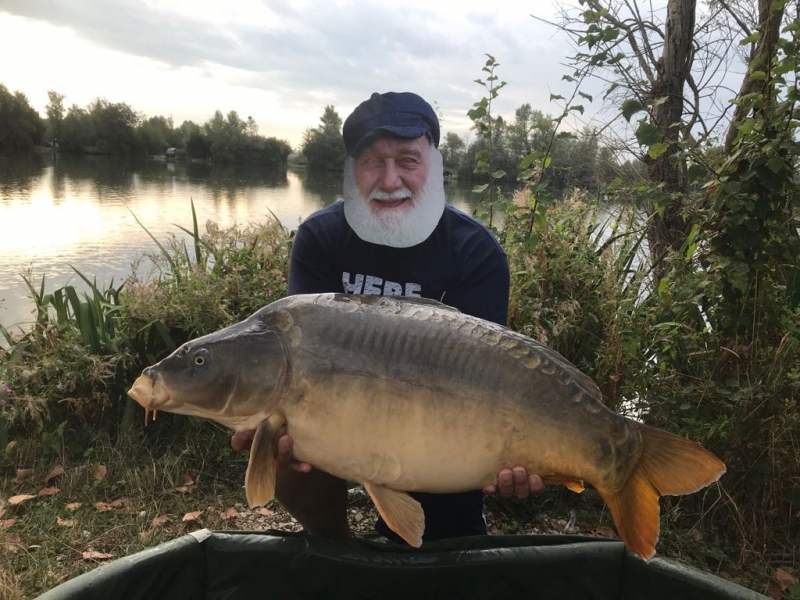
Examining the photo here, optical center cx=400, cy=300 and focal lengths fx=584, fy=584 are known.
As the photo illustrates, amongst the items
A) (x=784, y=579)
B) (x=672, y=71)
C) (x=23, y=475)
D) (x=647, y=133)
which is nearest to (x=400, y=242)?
(x=647, y=133)

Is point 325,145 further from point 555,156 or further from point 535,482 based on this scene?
point 535,482

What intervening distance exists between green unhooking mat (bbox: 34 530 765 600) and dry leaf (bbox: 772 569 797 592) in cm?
69

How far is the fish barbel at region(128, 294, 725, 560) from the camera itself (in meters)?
1.12

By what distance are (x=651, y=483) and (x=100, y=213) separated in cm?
1377

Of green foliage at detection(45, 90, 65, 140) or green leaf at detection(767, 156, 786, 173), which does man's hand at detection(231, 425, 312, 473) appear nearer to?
green leaf at detection(767, 156, 786, 173)

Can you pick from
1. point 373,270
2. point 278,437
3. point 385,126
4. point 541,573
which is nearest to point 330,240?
point 373,270

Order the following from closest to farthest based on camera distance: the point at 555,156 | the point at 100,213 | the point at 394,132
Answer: the point at 394,132, the point at 555,156, the point at 100,213

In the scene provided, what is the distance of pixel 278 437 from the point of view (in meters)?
1.15

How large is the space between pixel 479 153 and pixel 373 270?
4.57ft

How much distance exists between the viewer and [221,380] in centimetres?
113

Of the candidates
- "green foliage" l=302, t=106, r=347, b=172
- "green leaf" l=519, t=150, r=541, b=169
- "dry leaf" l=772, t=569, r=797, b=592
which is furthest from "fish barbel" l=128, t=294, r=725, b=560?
"green foliage" l=302, t=106, r=347, b=172

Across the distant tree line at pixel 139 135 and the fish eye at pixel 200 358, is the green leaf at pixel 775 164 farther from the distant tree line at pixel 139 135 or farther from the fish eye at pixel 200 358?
the distant tree line at pixel 139 135

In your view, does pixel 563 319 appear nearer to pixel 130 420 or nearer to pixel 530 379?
pixel 530 379

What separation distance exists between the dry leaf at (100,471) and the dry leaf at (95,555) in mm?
448
